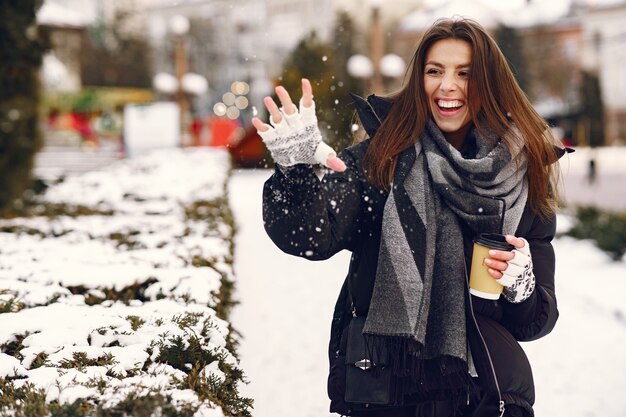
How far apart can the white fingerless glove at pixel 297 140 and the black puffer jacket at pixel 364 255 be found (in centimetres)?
4

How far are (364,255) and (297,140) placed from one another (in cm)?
48

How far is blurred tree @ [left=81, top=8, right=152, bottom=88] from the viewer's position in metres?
45.4

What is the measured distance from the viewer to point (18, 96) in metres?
8.75

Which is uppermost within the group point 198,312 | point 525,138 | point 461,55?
point 461,55

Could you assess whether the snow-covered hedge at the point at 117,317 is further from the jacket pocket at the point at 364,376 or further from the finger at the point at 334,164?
the finger at the point at 334,164

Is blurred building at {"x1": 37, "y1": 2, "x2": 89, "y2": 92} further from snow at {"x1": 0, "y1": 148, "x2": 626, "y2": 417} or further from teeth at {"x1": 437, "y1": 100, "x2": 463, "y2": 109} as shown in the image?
teeth at {"x1": 437, "y1": 100, "x2": 463, "y2": 109}

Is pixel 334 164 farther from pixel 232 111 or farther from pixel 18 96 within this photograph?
pixel 18 96

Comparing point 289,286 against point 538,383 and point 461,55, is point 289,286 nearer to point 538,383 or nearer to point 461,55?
point 538,383

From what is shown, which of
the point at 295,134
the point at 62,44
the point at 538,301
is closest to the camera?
the point at 295,134

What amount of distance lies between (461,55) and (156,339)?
144 centimetres

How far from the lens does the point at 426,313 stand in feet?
6.88

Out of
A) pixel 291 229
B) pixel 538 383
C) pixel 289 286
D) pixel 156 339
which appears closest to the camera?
pixel 291 229

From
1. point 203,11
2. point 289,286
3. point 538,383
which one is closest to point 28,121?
point 289,286

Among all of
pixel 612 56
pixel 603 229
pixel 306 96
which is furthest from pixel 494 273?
pixel 612 56
